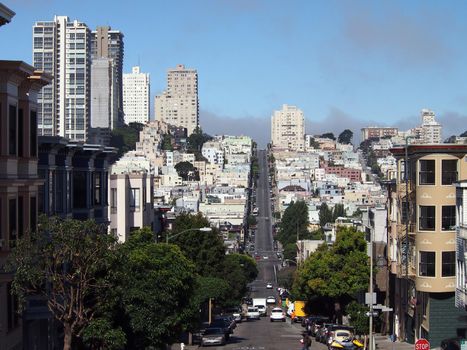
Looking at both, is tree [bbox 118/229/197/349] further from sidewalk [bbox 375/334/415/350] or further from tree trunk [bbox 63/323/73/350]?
sidewalk [bbox 375/334/415/350]

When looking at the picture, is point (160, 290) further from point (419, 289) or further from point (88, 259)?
point (419, 289)

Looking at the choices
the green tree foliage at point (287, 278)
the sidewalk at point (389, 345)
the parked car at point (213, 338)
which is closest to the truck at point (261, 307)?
the green tree foliage at point (287, 278)

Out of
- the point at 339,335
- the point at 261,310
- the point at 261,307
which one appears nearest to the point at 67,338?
the point at 339,335

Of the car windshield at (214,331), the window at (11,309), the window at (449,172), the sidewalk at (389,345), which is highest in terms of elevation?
the window at (449,172)

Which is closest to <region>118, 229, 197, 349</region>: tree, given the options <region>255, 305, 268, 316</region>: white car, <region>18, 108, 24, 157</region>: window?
<region>18, 108, 24, 157</region>: window

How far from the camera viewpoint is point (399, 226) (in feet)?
192

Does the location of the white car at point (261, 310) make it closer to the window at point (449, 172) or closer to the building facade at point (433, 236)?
the building facade at point (433, 236)

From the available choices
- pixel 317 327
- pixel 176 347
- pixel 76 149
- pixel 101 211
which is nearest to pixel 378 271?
pixel 317 327

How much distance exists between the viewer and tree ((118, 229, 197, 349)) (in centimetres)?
3841

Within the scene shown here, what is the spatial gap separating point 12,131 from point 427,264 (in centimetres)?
2560

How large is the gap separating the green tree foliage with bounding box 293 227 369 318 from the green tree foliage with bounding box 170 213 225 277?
23.1 feet

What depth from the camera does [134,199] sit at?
6450 centimetres

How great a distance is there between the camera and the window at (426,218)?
53.0 m

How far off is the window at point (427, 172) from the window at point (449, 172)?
1.61 ft
